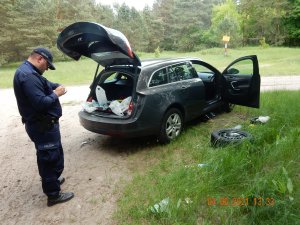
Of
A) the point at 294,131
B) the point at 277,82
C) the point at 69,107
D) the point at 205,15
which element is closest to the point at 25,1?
the point at 69,107

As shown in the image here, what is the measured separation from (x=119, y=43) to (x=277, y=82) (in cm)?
928

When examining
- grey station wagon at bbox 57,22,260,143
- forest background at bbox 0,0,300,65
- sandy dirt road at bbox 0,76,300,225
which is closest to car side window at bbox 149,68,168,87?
grey station wagon at bbox 57,22,260,143

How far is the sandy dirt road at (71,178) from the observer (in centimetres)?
316

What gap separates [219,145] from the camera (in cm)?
432

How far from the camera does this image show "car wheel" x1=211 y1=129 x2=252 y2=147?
4.20 metres

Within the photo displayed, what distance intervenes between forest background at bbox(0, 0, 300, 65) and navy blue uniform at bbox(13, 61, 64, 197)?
76.1ft

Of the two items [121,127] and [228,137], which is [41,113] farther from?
[228,137]

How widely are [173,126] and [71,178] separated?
1.98 m

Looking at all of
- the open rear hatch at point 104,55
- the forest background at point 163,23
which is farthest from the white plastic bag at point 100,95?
the forest background at point 163,23

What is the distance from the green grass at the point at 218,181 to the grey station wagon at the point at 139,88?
22.0 inches

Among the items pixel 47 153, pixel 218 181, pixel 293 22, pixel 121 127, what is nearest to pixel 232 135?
pixel 218 181

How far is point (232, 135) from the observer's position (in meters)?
4.50

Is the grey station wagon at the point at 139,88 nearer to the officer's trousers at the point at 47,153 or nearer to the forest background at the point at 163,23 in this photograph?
the officer's trousers at the point at 47,153

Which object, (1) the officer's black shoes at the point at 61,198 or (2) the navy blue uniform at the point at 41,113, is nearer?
(2) the navy blue uniform at the point at 41,113
